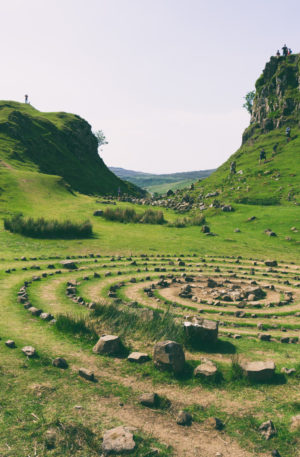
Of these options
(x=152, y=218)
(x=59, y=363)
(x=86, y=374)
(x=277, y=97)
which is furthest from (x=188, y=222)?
(x=277, y=97)

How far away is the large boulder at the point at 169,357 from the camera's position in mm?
9219

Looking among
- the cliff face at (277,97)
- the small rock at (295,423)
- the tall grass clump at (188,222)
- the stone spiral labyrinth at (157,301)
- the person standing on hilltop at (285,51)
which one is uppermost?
the person standing on hilltop at (285,51)

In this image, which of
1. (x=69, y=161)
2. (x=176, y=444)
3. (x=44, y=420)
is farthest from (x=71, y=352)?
(x=69, y=161)

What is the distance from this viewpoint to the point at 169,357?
9250 millimetres

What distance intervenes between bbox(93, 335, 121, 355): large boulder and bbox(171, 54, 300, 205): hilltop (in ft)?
148

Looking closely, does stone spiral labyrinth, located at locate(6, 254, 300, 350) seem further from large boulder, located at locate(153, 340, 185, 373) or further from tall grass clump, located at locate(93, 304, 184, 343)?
large boulder, located at locate(153, 340, 185, 373)

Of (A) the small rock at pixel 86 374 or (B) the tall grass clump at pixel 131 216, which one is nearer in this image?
(A) the small rock at pixel 86 374

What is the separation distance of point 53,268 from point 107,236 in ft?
42.9

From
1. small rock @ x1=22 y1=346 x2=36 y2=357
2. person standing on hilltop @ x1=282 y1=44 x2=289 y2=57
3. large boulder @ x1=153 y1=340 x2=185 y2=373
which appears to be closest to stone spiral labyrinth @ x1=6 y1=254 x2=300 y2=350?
small rock @ x1=22 y1=346 x2=36 y2=357

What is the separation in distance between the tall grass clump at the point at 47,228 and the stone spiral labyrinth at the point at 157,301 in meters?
7.71

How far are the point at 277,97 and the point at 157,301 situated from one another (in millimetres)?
98049

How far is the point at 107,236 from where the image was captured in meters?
35.6

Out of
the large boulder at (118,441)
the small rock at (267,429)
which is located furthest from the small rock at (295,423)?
the large boulder at (118,441)

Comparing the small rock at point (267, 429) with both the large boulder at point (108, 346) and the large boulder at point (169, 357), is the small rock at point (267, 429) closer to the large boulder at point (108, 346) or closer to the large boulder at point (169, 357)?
the large boulder at point (169, 357)
